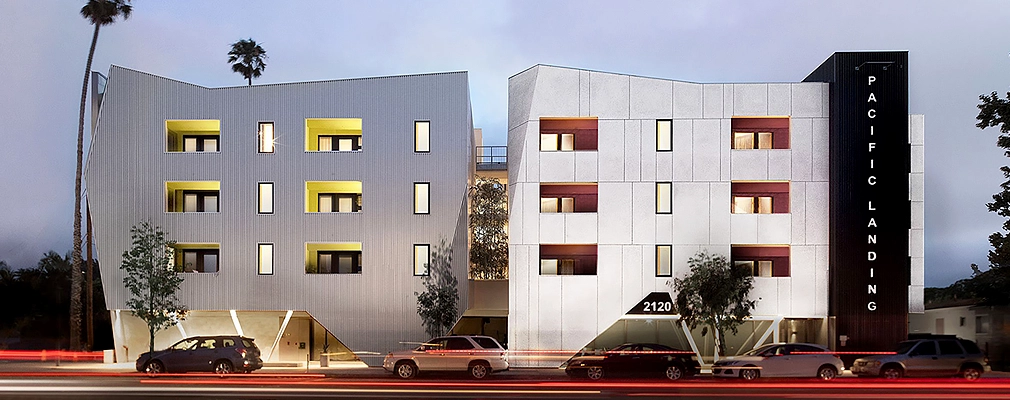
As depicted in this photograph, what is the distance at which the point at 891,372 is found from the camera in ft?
87.3

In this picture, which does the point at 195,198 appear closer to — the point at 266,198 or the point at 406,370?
the point at 266,198

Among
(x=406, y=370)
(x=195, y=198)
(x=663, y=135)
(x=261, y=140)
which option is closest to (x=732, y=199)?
(x=663, y=135)

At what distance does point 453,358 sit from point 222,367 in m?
8.57

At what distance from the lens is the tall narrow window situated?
114 feet

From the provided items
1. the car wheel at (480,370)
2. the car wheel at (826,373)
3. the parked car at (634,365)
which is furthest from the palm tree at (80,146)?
the car wheel at (826,373)

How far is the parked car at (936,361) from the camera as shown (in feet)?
86.1

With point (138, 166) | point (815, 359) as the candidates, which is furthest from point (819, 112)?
point (138, 166)

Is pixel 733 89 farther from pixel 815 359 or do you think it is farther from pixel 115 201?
pixel 115 201

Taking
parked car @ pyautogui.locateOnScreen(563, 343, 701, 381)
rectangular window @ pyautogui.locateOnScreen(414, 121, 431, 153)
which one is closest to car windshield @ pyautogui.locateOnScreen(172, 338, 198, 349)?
rectangular window @ pyautogui.locateOnScreen(414, 121, 431, 153)

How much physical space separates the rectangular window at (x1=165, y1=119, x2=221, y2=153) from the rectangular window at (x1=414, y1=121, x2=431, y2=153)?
29.5 ft

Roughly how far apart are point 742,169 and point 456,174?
12024 mm

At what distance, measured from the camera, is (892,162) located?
31.3 m

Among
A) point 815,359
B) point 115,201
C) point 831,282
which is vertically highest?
point 115,201

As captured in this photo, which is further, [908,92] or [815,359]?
[908,92]
